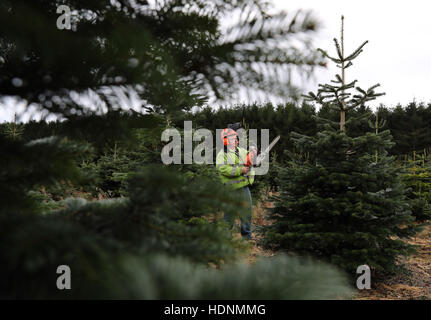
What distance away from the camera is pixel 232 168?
5727mm

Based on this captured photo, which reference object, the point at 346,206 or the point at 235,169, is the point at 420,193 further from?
the point at 346,206

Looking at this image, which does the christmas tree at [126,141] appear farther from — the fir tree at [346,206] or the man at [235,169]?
the man at [235,169]

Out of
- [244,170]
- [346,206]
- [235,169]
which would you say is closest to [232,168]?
[235,169]

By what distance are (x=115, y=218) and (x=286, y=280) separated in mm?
461

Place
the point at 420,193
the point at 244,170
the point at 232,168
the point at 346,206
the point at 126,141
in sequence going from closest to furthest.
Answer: the point at 126,141, the point at 346,206, the point at 232,168, the point at 244,170, the point at 420,193

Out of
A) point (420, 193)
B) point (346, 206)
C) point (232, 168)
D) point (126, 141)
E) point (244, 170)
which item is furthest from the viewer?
point (420, 193)

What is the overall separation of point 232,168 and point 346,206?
8.20 feet

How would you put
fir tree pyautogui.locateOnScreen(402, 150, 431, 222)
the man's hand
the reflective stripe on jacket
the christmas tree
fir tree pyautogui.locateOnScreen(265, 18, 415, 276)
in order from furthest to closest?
fir tree pyautogui.locateOnScreen(402, 150, 431, 222) → the man's hand → the reflective stripe on jacket → fir tree pyautogui.locateOnScreen(265, 18, 415, 276) → the christmas tree

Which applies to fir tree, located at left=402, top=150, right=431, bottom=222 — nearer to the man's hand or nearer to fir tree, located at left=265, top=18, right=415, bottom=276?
fir tree, located at left=265, top=18, right=415, bottom=276

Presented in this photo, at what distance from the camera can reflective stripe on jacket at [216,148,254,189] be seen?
5.85 m

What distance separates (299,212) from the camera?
4219mm

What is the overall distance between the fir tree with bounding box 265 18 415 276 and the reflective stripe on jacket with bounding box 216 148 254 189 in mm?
1609

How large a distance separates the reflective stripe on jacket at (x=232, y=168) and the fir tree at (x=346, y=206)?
1.61 meters

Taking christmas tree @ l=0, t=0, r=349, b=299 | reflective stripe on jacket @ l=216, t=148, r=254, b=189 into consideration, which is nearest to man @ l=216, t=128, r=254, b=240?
reflective stripe on jacket @ l=216, t=148, r=254, b=189
